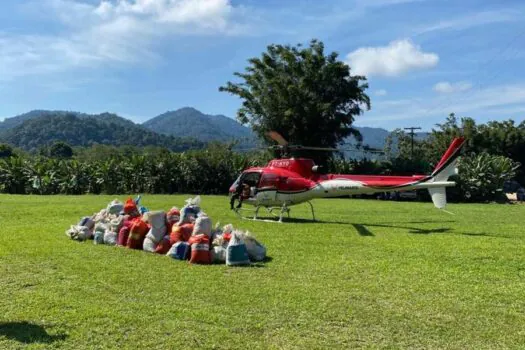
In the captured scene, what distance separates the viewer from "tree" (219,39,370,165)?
2895 cm

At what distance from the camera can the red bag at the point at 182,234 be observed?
27.2ft

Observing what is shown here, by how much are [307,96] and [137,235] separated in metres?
21.7

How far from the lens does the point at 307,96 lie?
1145 inches

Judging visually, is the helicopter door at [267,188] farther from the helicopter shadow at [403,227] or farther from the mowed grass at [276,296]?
the mowed grass at [276,296]

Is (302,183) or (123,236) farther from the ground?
(302,183)

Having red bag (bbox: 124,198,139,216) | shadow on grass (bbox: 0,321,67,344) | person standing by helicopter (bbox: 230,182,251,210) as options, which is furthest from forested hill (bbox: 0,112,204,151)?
shadow on grass (bbox: 0,321,67,344)

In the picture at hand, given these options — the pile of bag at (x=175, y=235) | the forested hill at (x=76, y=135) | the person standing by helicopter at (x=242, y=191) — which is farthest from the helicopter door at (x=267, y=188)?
the forested hill at (x=76, y=135)

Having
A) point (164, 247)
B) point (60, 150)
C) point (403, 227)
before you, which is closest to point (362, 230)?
point (403, 227)

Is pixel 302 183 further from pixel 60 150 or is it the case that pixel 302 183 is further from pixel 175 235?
pixel 60 150

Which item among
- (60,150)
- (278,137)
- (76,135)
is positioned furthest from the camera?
(76,135)

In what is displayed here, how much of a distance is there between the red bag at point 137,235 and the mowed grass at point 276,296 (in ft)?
1.24

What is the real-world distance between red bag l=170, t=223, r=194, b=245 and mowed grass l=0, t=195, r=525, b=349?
1.90ft

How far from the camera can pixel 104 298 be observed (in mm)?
5562

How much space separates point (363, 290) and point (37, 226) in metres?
8.86
